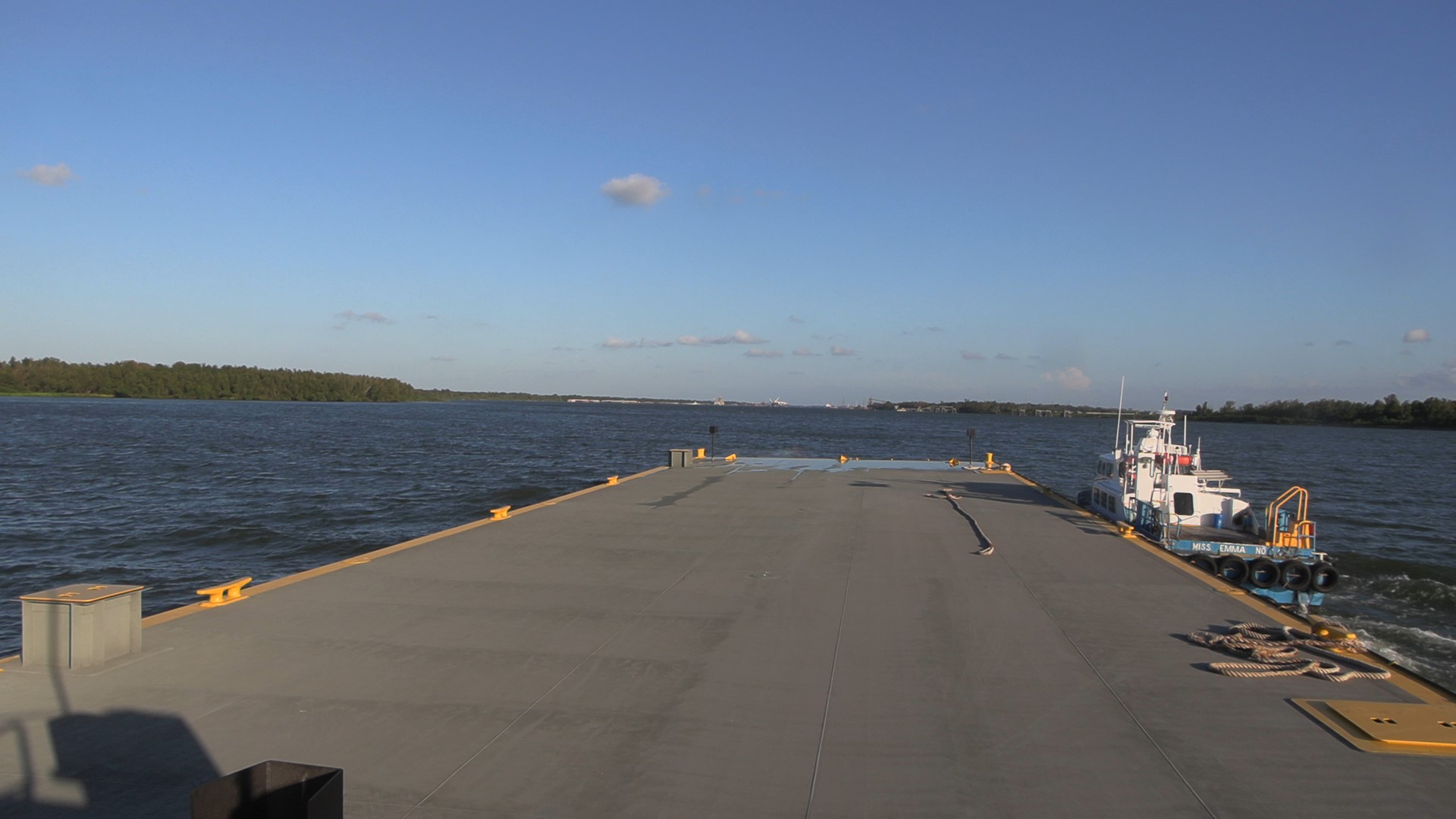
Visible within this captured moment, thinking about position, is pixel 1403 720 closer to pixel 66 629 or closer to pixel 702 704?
pixel 702 704

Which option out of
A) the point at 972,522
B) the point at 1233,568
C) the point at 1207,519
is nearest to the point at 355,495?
the point at 972,522

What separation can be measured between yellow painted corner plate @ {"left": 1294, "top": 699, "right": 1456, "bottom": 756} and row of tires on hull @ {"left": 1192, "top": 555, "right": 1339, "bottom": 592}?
8587 mm

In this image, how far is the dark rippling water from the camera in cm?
1788

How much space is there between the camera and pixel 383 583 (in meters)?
10.5

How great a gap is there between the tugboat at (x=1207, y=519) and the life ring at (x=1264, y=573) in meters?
0.01

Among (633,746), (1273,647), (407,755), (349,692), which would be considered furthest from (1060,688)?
(349,692)

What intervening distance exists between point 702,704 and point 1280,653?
18.6ft

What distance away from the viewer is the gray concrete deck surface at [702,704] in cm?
518

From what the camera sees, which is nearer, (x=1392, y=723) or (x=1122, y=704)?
(x=1392, y=723)

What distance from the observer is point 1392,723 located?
6258 millimetres

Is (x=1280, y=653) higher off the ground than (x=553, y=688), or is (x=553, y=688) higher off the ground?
(x=1280, y=653)

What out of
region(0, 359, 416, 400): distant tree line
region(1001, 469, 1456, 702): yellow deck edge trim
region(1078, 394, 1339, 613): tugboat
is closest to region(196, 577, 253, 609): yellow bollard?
region(1001, 469, 1456, 702): yellow deck edge trim

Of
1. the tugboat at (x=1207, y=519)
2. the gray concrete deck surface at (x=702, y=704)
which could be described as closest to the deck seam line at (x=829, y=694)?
the gray concrete deck surface at (x=702, y=704)

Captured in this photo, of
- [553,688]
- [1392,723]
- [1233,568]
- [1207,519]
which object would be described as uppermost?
[1207,519]
